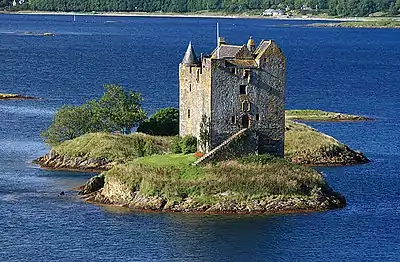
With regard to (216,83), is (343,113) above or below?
below

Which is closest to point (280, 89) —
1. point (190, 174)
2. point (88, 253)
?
point (190, 174)

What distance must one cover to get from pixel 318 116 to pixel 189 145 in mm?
42441

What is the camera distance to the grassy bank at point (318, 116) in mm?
123625

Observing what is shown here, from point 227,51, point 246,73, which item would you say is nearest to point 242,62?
point 246,73

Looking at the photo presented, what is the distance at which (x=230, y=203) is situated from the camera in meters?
76.2

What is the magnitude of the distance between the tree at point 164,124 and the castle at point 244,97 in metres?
12.6

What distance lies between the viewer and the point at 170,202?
7662 centimetres

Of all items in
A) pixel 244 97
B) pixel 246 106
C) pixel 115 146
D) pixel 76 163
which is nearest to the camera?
pixel 244 97

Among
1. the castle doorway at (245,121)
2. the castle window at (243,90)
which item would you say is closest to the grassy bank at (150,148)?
the castle doorway at (245,121)

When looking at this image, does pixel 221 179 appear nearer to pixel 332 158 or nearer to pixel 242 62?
pixel 242 62

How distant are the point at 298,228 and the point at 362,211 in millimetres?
6571

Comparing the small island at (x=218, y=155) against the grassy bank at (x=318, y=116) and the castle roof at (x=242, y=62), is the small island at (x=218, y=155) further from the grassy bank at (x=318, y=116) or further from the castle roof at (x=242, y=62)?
the grassy bank at (x=318, y=116)

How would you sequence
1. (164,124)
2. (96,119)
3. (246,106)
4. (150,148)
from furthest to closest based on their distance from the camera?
(96,119) → (164,124) → (150,148) → (246,106)

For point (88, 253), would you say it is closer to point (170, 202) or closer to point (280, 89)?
point (170, 202)
